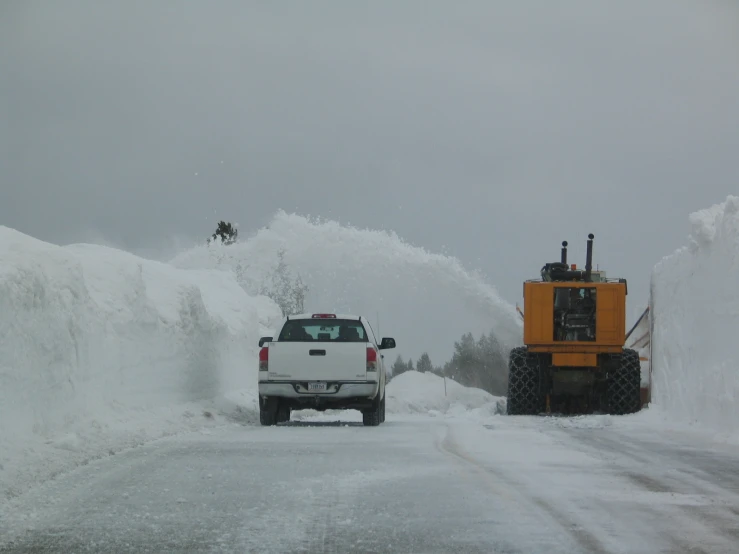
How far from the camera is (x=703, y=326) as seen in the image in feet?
65.8

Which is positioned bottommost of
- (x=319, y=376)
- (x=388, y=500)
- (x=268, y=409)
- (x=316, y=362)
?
(x=388, y=500)

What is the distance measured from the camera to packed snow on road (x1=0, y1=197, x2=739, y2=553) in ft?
25.0

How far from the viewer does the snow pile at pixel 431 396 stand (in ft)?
107

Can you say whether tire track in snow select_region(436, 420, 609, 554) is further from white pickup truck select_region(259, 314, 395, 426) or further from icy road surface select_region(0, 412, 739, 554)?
white pickup truck select_region(259, 314, 395, 426)

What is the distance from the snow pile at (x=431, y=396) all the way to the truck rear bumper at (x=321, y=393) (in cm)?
1219

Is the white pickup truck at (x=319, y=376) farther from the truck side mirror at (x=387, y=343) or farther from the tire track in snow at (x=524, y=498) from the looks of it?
the tire track in snow at (x=524, y=498)

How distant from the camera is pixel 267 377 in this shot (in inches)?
768

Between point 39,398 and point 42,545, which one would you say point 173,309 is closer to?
point 39,398

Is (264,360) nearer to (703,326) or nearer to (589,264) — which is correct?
(703,326)

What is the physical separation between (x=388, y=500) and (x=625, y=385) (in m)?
16.0

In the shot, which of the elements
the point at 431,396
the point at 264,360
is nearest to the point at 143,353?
the point at 264,360

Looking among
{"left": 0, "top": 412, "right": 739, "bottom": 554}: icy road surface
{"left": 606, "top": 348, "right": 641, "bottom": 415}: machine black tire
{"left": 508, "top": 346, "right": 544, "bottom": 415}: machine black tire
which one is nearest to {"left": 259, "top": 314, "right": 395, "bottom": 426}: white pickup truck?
{"left": 0, "top": 412, "right": 739, "bottom": 554}: icy road surface

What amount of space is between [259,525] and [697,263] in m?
14.7

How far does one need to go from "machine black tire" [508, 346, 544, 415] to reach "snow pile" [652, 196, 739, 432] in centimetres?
234
